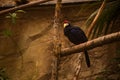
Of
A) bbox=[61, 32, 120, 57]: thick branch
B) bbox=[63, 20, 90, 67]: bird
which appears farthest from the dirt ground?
bbox=[61, 32, 120, 57]: thick branch

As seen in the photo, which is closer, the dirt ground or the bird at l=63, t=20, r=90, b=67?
the bird at l=63, t=20, r=90, b=67

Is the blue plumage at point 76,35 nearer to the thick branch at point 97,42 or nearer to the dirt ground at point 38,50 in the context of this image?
the dirt ground at point 38,50

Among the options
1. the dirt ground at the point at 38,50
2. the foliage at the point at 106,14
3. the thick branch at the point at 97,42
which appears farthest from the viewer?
the dirt ground at the point at 38,50

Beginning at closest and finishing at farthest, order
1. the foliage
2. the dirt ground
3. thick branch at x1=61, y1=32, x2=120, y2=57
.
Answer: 1. thick branch at x1=61, y1=32, x2=120, y2=57
2. the foliage
3. the dirt ground

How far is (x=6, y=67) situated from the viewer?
12.4 feet

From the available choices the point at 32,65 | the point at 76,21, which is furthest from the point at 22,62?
the point at 76,21

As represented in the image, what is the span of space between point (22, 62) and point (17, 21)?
1.72 feet

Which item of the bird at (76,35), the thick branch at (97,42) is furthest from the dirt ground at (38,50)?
the thick branch at (97,42)

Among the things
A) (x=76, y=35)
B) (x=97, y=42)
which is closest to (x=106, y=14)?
(x=76, y=35)

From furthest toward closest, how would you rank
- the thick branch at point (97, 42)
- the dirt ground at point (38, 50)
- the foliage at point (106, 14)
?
the dirt ground at point (38, 50)
the foliage at point (106, 14)
the thick branch at point (97, 42)

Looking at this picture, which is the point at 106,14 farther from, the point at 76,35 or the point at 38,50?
the point at 38,50

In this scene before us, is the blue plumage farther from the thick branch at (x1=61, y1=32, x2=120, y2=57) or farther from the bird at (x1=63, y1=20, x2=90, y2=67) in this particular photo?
the thick branch at (x1=61, y1=32, x2=120, y2=57)

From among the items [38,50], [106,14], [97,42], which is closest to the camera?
[97,42]

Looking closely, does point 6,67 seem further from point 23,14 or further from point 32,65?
point 23,14
